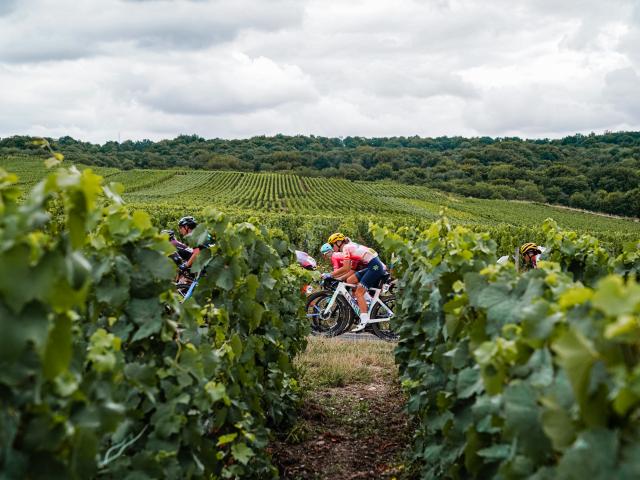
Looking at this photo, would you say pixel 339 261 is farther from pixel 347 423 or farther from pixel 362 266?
Result: pixel 347 423

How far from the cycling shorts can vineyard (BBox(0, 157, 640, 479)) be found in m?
3.31

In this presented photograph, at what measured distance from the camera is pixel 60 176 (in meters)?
1.71

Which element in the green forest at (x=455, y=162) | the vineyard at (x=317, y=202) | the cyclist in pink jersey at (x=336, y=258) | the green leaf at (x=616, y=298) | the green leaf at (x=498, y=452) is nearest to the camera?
the green leaf at (x=616, y=298)

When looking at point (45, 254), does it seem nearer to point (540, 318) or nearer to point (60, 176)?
point (60, 176)

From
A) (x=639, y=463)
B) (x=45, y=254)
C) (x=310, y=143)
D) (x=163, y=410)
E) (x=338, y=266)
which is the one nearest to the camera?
(x=639, y=463)

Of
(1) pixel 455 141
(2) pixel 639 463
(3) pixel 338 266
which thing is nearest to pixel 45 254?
(2) pixel 639 463

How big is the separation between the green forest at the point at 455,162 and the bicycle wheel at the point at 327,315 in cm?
7642

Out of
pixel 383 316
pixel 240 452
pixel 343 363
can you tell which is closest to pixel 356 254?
pixel 383 316

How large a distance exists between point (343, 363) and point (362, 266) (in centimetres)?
228

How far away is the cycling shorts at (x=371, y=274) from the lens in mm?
9781

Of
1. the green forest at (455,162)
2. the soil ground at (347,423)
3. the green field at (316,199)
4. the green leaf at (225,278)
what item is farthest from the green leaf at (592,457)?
the green forest at (455,162)

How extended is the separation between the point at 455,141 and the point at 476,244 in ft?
519

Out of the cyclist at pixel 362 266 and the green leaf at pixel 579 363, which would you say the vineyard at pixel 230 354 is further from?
the cyclist at pixel 362 266

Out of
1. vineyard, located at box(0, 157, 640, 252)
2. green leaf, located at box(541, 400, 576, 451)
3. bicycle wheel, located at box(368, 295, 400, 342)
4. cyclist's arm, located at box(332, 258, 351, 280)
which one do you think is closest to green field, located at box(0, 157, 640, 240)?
vineyard, located at box(0, 157, 640, 252)
